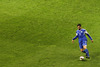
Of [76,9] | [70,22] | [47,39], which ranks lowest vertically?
[47,39]

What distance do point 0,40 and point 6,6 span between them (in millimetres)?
7520

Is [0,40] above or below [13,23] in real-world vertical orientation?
below

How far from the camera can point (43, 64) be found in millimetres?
13508

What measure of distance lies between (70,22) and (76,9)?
304 centimetres

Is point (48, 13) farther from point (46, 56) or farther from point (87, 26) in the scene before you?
point (46, 56)

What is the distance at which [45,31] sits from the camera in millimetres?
19391

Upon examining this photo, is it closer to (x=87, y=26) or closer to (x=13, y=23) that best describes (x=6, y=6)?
(x=13, y=23)

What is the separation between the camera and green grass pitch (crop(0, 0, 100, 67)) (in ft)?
46.7

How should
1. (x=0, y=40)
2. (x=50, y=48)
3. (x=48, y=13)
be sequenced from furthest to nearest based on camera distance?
1. (x=48, y=13)
2. (x=0, y=40)
3. (x=50, y=48)

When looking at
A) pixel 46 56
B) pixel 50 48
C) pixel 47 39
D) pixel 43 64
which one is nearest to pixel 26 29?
pixel 47 39

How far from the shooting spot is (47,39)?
17984mm

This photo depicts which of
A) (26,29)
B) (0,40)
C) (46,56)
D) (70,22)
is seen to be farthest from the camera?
(70,22)

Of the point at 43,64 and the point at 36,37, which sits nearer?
the point at 43,64

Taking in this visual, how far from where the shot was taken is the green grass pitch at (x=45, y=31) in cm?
1424
